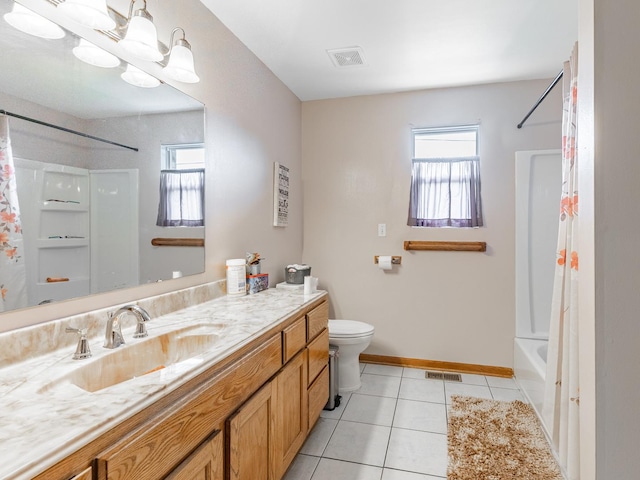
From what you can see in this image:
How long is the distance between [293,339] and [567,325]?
1.33 metres

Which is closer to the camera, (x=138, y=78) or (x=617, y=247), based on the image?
(x=617, y=247)

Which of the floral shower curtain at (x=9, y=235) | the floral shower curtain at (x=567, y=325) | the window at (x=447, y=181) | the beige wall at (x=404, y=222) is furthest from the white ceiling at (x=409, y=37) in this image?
the floral shower curtain at (x=9, y=235)

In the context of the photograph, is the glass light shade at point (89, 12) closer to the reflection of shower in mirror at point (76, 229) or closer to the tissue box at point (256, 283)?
the reflection of shower in mirror at point (76, 229)

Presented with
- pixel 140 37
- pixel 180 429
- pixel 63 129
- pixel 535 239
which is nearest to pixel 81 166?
pixel 63 129

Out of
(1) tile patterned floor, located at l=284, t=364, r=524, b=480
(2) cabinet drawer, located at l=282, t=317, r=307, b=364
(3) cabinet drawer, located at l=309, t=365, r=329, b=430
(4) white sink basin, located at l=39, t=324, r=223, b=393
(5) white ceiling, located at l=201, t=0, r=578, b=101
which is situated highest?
(5) white ceiling, located at l=201, t=0, r=578, b=101

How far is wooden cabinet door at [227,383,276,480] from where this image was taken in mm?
1200

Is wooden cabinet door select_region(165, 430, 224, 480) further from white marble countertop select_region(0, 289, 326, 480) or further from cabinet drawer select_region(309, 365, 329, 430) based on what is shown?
cabinet drawer select_region(309, 365, 329, 430)

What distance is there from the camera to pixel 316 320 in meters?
2.10

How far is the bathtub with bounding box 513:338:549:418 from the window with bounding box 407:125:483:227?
1.01m

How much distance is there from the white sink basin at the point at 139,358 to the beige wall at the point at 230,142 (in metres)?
0.26

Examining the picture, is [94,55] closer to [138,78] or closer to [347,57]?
[138,78]

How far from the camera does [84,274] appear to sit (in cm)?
131

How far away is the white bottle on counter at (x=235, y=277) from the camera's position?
6.84 feet

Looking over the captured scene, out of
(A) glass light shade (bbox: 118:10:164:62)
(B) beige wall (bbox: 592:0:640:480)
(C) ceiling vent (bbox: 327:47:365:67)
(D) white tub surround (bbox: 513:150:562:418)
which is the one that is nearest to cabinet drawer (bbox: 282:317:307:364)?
(B) beige wall (bbox: 592:0:640:480)
